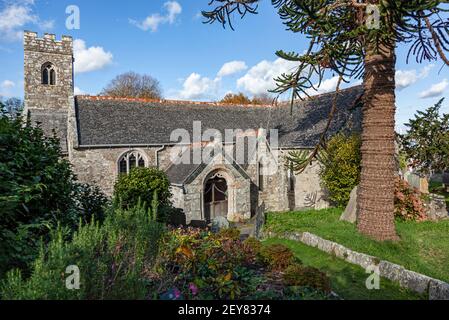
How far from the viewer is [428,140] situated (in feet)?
54.5

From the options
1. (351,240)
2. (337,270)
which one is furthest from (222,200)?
(337,270)

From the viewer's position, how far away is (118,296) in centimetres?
400

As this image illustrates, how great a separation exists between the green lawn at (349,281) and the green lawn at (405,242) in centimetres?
103

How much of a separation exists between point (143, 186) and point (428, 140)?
1591 cm

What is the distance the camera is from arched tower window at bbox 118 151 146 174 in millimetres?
18469

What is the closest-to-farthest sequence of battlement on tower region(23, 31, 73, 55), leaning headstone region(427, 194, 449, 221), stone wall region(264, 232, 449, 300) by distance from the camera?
stone wall region(264, 232, 449, 300) → leaning headstone region(427, 194, 449, 221) → battlement on tower region(23, 31, 73, 55)

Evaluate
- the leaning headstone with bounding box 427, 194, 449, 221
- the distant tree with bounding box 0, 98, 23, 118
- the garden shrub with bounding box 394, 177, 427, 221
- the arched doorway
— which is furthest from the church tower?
the leaning headstone with bounding box 427, 194, 449, 221

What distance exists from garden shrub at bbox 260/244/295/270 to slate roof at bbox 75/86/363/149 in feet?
40.0

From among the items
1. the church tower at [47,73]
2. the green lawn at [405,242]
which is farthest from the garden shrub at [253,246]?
the church tower at [47,73]

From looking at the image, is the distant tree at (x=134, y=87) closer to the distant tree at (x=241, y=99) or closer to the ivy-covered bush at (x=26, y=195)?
the distant tree at (x=241, y=99)

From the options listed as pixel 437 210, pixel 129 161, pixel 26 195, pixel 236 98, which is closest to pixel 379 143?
pixel 437 210

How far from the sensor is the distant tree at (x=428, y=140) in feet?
52.1

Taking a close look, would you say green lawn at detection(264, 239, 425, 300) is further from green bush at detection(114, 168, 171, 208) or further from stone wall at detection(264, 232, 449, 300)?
green bush at detection(114, 168, 171, 208)

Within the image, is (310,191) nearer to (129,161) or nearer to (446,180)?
(129,161)
